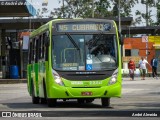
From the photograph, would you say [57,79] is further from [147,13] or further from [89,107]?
[147,13]

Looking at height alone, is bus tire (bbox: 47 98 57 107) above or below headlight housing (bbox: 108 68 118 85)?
below

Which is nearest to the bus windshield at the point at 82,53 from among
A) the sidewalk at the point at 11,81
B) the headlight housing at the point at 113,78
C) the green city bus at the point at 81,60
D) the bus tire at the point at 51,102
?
the green city bus at the point at 81,60

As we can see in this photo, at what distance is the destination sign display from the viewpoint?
67.9ft

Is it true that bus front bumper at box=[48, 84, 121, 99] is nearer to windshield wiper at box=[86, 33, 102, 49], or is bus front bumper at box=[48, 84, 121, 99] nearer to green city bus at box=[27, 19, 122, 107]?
green city bus at box=[27, 19, 122, 107]

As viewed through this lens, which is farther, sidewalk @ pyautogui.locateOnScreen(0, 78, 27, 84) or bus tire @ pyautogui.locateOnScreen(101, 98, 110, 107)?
sidewalk @ pyautogui.locateOnScreen(0, 78, 27, 84)

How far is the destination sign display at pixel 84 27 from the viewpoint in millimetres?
20703

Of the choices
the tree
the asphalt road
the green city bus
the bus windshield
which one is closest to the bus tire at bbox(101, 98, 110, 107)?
the green city bus

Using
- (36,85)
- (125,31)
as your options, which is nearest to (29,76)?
(36,85)

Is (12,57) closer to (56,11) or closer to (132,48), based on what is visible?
(132,48)

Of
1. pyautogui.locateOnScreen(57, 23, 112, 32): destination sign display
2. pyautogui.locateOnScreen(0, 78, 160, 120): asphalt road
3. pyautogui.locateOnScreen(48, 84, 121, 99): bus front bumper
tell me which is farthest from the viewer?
pyautogui.locateOnScreen(57, 23, 112, 32): destination sign display

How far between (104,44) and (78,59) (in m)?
0.99

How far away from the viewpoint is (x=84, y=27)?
20781 millimetres

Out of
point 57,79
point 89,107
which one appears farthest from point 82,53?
point 89,107

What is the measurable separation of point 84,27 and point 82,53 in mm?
907
